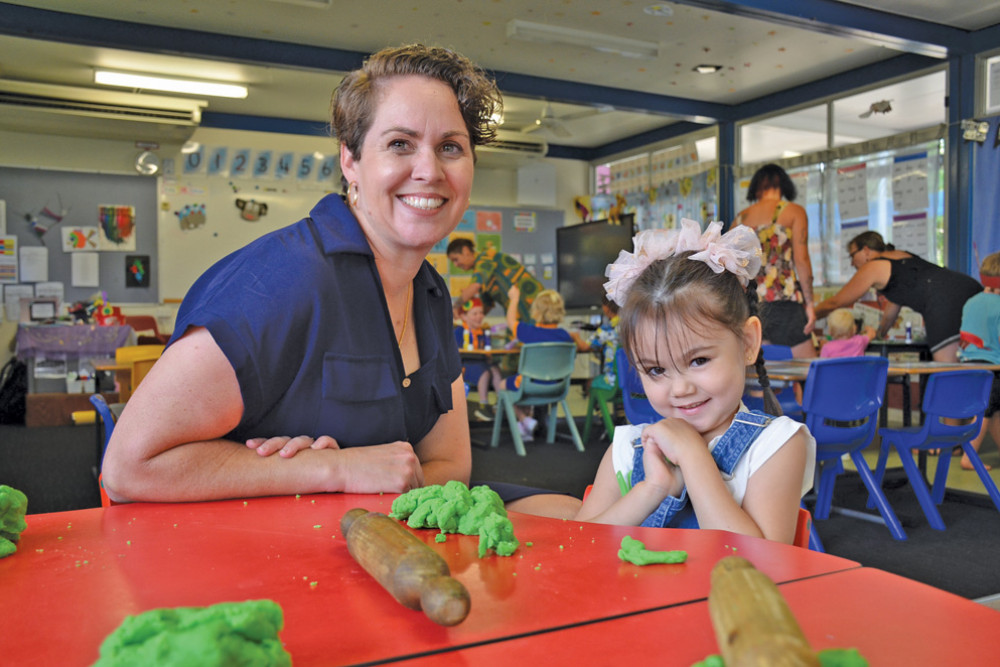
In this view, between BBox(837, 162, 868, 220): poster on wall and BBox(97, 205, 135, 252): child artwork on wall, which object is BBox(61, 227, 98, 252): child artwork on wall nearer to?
BBox(97, 205, 135, 252): child artwork on wall

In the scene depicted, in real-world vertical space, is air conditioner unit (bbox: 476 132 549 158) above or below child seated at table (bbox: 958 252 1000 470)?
above

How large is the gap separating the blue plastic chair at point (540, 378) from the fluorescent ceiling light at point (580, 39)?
2.52 m

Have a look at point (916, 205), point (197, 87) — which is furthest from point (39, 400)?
point (916, 205)

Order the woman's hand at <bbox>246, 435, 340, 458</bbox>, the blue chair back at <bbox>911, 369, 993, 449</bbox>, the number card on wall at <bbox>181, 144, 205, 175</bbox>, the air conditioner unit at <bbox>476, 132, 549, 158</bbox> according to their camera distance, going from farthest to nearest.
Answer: the air conditioner unit at <bbox>476, 132, 549, 158</bbox> → the number card on wall at <bbox>181, 144, 205, 175</bbox> → the blue chair back at <bbox>911, 369, 993, 449</bbox> → the woman's hand at <bbox>246, 435, 340, 458</bbox>

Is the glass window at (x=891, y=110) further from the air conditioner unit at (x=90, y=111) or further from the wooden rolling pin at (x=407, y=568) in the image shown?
the wooden rolling pin at (x=407, y=568)

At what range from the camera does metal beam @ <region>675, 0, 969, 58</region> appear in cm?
520

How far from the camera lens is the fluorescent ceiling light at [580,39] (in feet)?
19.9

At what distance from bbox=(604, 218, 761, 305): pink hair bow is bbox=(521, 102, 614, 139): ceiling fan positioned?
6764 mm

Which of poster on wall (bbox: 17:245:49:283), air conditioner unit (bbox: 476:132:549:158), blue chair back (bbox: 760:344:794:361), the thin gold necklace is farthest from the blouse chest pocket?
poster on wall (bbox: 17:245:49:283)

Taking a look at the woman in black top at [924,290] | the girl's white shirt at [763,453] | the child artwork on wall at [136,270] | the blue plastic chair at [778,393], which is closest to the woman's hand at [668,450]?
the girl's white shirt at [763,453]

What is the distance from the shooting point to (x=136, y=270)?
866 centimetres

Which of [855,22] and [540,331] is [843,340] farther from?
[855,22]

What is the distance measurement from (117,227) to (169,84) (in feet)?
6.65

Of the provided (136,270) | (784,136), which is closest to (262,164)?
(136,270)
